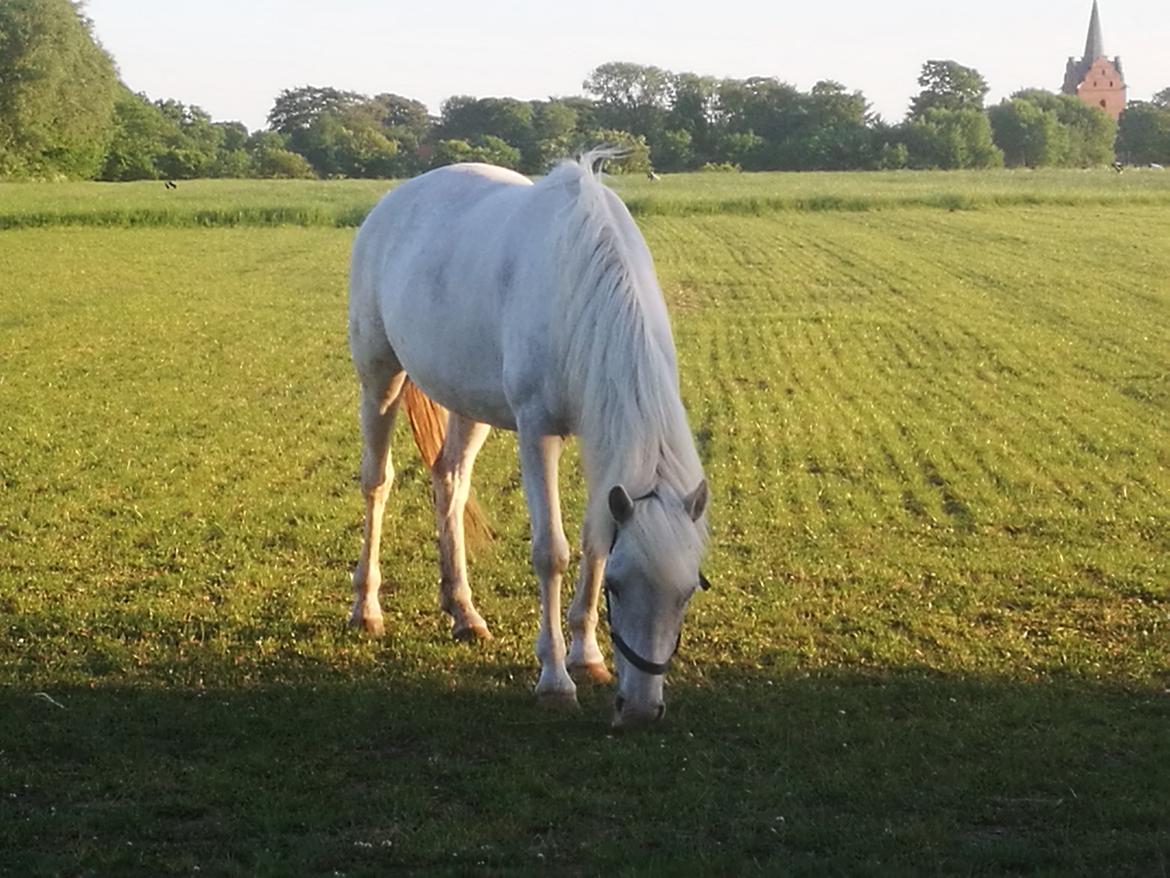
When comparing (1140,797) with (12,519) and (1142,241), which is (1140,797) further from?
(1142,241)

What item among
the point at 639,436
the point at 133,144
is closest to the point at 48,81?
the point at 133,144

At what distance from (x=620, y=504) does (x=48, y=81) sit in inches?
2598

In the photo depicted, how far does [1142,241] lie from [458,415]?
31.7 metres

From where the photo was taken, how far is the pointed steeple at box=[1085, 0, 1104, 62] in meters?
166

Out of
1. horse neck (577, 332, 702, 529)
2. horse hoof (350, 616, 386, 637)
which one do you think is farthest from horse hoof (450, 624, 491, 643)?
horse neck (577, 332, 702, 529)

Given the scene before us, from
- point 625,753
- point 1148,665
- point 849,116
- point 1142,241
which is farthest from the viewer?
point 849,116

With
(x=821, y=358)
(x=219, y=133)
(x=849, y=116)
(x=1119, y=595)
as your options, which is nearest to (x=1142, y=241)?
(x=821, y=358)

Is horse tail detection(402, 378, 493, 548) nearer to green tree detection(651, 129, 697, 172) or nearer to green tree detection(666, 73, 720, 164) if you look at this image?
green tree detection(651, 129, 697, 172)

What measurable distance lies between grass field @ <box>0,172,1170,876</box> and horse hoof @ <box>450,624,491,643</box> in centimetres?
12

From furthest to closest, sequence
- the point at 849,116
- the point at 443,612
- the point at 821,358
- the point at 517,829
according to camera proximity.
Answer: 1. the point at 849,116
2. the point at 821,358
3. the point at 443,612
4. the point at 517,829

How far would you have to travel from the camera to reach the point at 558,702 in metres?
5.73

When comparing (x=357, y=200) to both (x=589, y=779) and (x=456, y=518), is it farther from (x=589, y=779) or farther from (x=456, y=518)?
(x=589, y=779)

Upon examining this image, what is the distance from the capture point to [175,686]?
6023 mm

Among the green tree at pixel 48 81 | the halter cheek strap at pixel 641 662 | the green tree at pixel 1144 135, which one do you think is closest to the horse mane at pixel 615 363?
the halter cheek strap at pixel 641 662
